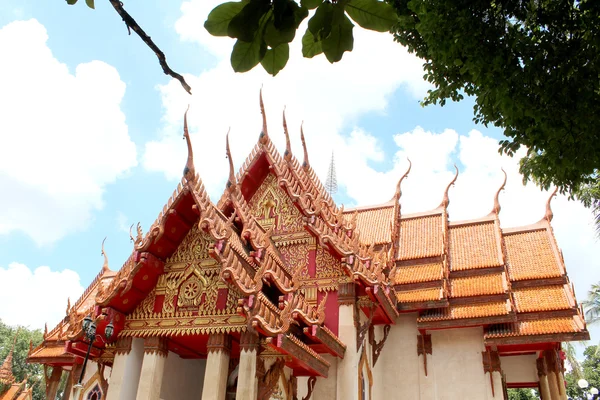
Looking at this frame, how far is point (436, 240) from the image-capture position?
14.5 metres

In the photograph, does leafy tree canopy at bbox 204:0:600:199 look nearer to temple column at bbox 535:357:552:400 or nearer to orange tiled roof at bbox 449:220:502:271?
orange tiled roof at bbox 449:220:502:271

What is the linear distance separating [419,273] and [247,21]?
41.4 ft

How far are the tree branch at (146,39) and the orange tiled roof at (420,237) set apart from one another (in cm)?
1277

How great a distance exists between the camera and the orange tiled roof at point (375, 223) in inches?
556

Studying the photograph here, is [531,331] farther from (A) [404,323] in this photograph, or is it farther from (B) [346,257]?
(B) [346,257]

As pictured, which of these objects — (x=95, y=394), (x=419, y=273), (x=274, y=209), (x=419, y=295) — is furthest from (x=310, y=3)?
(x=419, y=273)

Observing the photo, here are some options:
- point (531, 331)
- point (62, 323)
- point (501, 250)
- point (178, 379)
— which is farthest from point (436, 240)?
point (62, 323)

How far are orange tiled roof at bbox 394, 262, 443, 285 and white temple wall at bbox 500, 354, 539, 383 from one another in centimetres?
289

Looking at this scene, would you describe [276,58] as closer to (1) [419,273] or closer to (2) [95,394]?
(2) [95,394]

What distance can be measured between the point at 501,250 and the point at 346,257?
6.01 m

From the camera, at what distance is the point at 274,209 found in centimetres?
1126

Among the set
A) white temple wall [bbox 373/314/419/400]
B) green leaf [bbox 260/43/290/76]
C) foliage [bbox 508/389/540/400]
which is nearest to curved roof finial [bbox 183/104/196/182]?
white temple wall [bbox 373/314/419/400]

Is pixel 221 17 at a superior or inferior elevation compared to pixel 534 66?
inferior

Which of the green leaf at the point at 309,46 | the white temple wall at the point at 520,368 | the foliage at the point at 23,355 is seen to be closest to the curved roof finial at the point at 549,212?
the white temple wall at the point at 520,368
